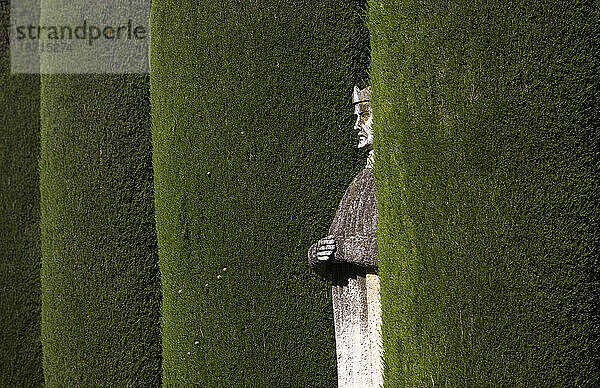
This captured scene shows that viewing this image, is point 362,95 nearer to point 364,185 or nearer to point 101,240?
point 364,185

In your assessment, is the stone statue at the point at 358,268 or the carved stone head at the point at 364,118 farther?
the carved stone head at the point at 364,118

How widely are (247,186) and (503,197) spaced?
221cm

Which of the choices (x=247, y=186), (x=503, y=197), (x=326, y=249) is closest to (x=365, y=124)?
(x=326, y=249)

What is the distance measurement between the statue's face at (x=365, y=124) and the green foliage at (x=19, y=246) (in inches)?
123

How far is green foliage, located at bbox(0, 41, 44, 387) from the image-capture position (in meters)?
5.10

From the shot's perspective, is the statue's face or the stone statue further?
the statue's face

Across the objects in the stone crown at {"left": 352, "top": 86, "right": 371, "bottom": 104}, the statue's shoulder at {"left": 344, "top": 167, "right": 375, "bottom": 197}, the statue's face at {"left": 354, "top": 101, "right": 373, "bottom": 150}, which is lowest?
the statue's shoulder at {"left": 344, "top": 167, "right": 375, "bottom": 197}

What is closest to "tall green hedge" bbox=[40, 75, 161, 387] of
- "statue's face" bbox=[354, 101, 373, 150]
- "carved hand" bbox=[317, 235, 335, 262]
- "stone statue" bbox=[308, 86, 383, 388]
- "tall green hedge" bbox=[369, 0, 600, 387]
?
"stone statue" bbox=[308, 86, 383, 388]

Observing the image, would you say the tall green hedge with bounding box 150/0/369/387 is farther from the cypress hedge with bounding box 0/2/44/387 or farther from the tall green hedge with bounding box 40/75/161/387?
the cypress hedge with bounding box 0/2/44/387

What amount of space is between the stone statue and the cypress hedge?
290 centimetres

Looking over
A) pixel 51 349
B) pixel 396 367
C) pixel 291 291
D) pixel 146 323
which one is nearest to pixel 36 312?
pixel 51 349

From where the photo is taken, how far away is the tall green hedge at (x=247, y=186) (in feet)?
14.5

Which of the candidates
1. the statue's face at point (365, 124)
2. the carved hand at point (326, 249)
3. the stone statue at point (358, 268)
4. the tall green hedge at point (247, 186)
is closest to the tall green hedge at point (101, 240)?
the tall green hedge at point (247, 186)

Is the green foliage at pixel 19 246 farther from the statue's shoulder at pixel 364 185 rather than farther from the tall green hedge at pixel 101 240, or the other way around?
the statue's shoulder at pixel 364 185
